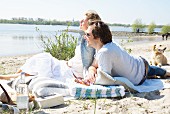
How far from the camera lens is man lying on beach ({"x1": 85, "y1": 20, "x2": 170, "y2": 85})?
477 centimetres

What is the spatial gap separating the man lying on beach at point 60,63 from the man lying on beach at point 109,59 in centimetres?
19

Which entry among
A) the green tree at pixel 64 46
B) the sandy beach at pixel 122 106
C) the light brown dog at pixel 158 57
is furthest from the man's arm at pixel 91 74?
the light brown dog at pixel 158 57

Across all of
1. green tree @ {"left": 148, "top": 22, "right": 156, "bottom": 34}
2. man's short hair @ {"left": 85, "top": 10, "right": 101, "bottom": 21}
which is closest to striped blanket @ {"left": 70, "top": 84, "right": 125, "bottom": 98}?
man's short hair @ {"left": 85, "top": 10, "right": 101, "bottom": 21}

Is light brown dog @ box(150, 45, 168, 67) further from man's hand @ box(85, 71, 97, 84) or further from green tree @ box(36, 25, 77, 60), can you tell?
man's hand @ box(85, 71, 97, 84)

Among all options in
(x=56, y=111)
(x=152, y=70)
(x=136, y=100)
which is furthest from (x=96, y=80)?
(x=152, y=70)

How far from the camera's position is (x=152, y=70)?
19.2ft

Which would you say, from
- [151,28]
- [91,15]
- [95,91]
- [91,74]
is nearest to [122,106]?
[95,91]

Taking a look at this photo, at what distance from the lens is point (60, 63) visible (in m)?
5.44

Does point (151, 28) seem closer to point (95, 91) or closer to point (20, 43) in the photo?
point (20, 43)

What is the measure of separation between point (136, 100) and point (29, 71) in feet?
6.15

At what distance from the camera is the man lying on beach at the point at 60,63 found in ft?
17.1

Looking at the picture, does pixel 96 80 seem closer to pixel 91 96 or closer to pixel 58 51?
pixel 91 96

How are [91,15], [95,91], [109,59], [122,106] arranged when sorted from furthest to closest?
[91,15] < [109,59] < [95,91] < [122,106]

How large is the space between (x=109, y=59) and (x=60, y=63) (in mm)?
1047
